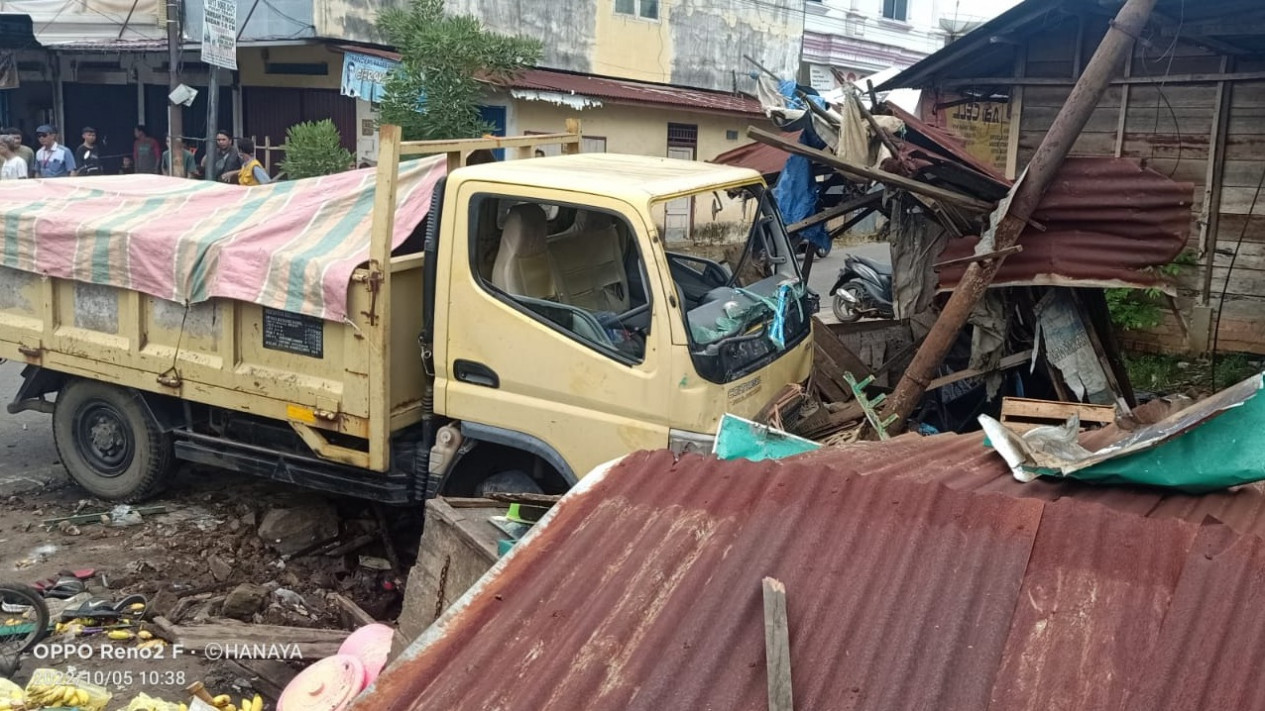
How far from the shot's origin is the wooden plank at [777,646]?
2.28m

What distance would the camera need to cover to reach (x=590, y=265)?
5.76 meters

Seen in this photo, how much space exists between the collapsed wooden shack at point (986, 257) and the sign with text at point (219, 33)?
6.32m

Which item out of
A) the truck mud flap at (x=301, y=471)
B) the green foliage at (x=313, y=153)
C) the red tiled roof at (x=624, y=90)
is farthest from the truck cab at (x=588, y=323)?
the red tiled roof at (x=624, y=90)

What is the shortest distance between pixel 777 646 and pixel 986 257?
171 inches

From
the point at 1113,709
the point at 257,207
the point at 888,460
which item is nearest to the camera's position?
the point at 1113,709

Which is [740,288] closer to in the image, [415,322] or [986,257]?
[986,257]

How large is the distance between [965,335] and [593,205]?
369 centimetres

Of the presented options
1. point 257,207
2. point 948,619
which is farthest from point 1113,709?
point 257,207

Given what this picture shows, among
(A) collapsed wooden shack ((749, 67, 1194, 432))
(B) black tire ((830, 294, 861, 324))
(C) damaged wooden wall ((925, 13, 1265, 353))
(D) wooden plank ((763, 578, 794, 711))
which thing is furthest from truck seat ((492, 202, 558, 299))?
(C) damaged wooden wall ((925, 13, 1265, 353))

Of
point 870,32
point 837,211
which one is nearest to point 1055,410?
point 837,211

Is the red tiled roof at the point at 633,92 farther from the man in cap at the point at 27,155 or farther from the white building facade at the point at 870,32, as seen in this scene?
the man in cap at the point at 27,155

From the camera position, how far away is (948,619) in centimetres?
247

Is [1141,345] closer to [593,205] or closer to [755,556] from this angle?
[593,205]

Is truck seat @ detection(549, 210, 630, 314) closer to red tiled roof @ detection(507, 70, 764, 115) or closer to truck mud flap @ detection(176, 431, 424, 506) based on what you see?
truck mud flap @ detection(176, 431, 424, 506)
